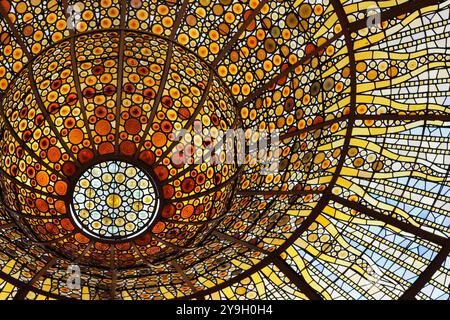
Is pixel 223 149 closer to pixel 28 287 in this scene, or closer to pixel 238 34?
pixel 238 34

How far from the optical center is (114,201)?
13.4m

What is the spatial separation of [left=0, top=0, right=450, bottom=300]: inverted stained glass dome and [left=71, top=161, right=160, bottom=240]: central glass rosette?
25mm

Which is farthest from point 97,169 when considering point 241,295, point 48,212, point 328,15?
point 328,15

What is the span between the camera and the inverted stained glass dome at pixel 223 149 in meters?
11.7

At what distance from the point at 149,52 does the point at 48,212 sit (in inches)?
134

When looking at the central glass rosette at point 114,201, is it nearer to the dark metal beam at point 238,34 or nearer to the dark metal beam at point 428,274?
the dark metal beam at point 238,34

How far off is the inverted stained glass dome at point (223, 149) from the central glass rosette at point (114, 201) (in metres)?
0.03

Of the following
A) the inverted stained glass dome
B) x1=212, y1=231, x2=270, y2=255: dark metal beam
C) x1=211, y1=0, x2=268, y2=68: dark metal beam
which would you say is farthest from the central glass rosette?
x1=211, y1=0, x2=268, y2=68: dark metal beam

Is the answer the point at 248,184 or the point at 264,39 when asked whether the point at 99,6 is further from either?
the point at 248,184

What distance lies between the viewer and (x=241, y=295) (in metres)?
12.8

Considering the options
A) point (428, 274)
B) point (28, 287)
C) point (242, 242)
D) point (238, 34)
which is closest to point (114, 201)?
point (28, 287)

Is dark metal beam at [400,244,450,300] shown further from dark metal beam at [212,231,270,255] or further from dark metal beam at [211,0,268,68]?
dark metal beam at [211,0,268,68]

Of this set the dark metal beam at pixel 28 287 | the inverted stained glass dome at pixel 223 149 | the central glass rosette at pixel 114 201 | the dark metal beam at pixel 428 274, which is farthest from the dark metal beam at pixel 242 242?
the dark metal beam at pixel 28 287

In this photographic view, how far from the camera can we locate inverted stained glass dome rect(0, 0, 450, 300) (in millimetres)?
11711
